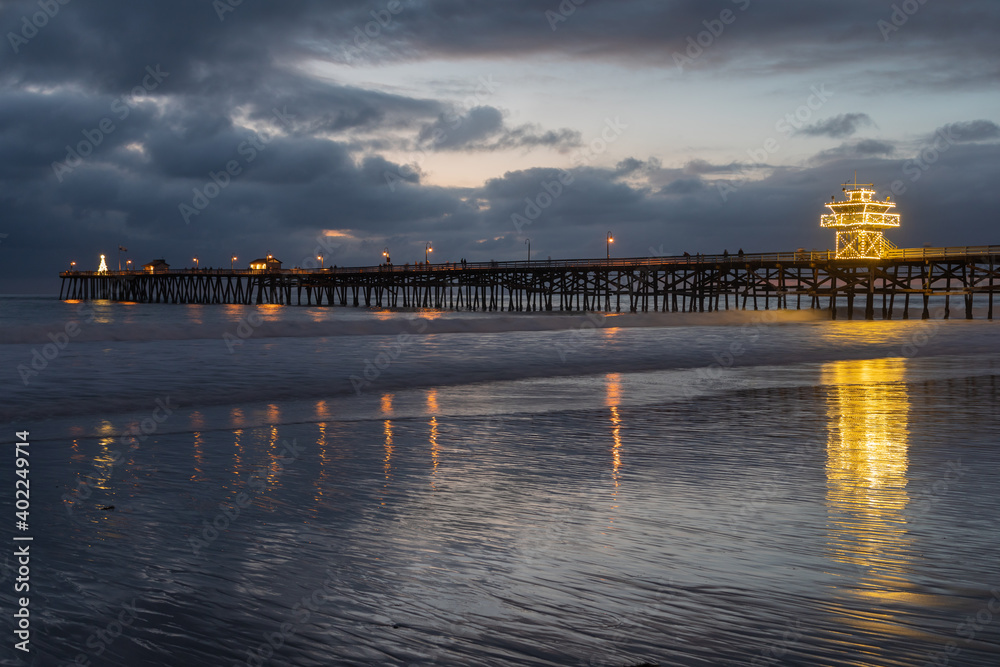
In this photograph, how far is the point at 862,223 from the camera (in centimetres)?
6200

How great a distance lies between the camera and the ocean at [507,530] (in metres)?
3.64

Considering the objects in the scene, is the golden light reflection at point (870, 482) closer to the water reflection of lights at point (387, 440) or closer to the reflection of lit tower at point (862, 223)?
the water reflection of lights at point (387, 440)

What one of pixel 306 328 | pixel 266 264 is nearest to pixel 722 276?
pixel 306 328

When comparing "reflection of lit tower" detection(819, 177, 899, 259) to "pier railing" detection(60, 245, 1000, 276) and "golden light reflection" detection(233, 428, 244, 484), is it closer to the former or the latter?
"pier railing" detection(60, 245, 1000, 276)

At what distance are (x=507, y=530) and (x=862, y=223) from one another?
6341cm

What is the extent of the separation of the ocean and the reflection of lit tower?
5340 cm

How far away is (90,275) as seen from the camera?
457 feet

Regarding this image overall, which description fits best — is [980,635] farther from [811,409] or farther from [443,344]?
[443,344]

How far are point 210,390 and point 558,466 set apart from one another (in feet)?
28.7

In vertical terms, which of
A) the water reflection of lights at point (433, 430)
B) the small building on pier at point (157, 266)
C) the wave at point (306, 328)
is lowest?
the water reflection of lights at point (433, 430)

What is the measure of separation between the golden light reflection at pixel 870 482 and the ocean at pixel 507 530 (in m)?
0.03

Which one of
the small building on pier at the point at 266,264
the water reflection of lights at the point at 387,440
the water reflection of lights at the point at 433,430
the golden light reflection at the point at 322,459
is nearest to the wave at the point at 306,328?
the water reflection of lights at the point at 433,430

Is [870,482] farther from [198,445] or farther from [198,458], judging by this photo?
[198,445]

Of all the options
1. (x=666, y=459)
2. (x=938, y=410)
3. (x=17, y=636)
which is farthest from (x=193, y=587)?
(x=938, y=410)
